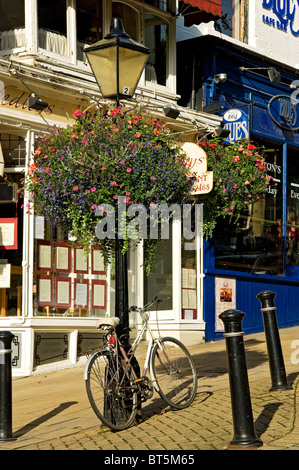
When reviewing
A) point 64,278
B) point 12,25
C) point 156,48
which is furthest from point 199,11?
point 64,278

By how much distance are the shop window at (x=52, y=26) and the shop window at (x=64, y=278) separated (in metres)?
2.64

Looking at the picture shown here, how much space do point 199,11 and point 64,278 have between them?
5.65 metres

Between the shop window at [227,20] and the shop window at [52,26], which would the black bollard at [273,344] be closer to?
the shop window at [52,26]

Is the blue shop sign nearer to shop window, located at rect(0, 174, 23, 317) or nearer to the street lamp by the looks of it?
shop window, located at rect(0, 174, 23, 317)

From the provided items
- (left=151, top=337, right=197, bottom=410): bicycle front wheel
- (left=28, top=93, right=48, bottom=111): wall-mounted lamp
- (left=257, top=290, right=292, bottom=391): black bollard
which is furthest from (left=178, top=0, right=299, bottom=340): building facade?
(left=151, top=337, right=197, bottom=410): bicycle front wheel

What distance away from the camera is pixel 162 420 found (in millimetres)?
7555

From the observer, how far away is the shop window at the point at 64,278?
11500 mm

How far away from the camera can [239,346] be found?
21.4 feet

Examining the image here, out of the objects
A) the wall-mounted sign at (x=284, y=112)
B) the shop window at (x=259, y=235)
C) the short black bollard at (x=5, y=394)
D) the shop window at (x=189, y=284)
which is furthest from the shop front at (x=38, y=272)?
the wall-mounted sign at (x=284, y=112)

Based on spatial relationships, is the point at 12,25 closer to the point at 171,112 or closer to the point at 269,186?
the point at 171,112
